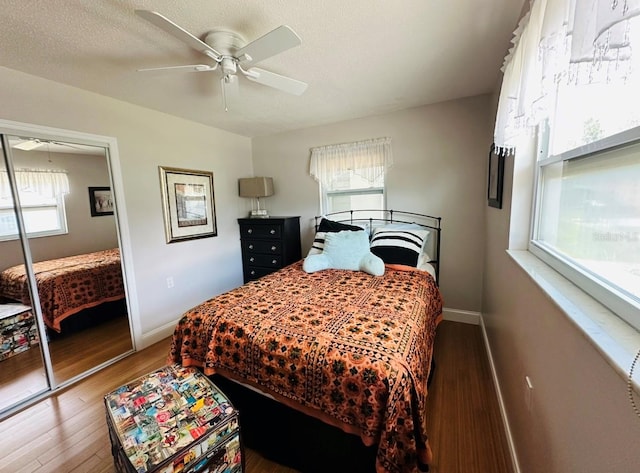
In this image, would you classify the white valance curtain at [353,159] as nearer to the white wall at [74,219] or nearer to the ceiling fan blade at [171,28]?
the ceiling fan blade at [171,28]

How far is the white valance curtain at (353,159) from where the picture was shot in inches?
124

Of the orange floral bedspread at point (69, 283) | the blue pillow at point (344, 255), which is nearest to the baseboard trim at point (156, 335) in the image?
the orange floral bedspread at point (69, 283)

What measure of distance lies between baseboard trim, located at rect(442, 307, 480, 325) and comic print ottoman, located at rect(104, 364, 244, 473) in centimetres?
257

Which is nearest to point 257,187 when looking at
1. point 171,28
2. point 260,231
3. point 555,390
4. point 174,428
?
point 260,231

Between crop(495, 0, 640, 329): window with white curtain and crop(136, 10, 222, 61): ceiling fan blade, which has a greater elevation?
crop(136, 10, 222, 61): ceiling fan blade

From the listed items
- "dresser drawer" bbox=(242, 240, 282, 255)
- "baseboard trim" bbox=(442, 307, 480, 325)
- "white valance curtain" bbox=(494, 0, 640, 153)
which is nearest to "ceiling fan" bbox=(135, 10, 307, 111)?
"white valance curtain" bbox=(494, 0, 640, 153)

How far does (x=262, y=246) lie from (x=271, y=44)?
2.61 m

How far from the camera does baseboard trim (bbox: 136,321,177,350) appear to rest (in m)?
2.75

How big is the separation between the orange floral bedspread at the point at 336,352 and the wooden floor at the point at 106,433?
0.48 metres

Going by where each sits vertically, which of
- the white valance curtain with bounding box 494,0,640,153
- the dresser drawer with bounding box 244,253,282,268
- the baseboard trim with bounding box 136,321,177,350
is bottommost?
the baseboard trim with bounding box 136,321,177,350

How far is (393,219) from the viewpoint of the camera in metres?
3.24

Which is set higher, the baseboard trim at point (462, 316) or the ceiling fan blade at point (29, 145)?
the ceiling fan blade at point (29, 145)

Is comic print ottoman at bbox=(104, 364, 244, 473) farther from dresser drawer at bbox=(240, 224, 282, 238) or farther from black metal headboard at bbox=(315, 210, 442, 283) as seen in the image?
black metal headboard at bbox=(315, 210, 442, 283)

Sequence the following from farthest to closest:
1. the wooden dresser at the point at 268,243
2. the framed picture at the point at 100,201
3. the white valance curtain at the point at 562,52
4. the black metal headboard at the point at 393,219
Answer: the wooden dresser at the point at 268,243, the black metal headboard at the point at 393,219, the framed picture at the point at 100,201, the white valance curtain at the point at 562,52
